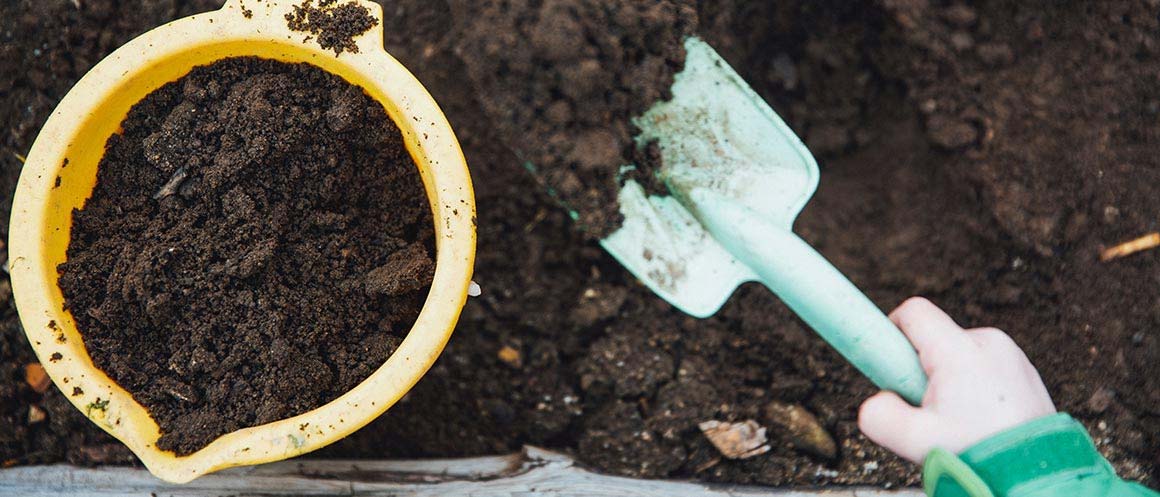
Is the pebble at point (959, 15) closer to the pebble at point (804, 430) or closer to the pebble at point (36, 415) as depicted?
the pebble at point (804, 430)

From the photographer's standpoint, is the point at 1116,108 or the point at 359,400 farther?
the point at 1116,108

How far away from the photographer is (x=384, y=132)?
1.03 meters

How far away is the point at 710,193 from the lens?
4.24ft

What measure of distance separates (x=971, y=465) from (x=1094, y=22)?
84 cm

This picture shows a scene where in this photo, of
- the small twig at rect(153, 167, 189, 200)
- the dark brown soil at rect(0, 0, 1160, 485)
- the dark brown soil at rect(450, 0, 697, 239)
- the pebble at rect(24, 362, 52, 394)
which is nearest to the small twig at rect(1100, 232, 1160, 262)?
the dark brown soil at rect(0, 0, 1160, 485)

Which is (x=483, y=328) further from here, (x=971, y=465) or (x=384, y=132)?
(x=971, y=465)

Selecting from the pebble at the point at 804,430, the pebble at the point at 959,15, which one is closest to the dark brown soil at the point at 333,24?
the pebble at the point at 804,430

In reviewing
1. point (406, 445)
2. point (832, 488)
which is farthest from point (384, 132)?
point (832, 488)

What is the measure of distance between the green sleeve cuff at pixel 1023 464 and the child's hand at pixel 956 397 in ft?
0.12

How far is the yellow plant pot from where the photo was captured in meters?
0.94

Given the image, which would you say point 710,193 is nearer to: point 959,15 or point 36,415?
point 959,15

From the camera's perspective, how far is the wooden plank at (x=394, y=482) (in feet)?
3.98

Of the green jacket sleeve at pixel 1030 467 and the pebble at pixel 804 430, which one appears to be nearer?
the green jacket sleeve at pixel 1030 467

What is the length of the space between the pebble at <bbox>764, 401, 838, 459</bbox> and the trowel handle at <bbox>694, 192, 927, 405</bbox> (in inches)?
6.6
